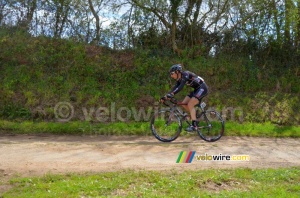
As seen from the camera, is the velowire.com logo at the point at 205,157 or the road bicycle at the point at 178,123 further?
the road bicycle at the point at 178,123

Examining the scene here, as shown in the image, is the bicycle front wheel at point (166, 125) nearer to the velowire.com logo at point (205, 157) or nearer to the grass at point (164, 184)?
the velowire.com logo at point (205, 157)

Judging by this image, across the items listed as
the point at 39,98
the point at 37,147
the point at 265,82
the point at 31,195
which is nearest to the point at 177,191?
the point at 31,195

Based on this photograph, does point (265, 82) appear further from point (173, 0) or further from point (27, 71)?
point (27, 71)

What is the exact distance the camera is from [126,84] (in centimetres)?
1354

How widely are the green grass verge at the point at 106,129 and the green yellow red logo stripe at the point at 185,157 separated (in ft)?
9.25

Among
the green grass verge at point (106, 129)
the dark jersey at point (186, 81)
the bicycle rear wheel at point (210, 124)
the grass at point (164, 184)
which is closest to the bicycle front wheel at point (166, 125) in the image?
the bicycle rear wheel at point (210, 124)

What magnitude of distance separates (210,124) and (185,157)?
224 centimetres

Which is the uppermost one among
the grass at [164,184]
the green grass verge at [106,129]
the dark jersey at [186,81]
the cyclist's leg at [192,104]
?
the dark jersey at [186,81]

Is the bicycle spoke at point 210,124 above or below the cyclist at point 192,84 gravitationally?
below

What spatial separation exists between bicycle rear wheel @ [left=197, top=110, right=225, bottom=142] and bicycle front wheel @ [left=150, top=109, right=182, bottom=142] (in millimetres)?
654

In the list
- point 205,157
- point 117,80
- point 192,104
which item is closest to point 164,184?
point 205,157

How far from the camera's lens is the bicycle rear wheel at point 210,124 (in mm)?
9352

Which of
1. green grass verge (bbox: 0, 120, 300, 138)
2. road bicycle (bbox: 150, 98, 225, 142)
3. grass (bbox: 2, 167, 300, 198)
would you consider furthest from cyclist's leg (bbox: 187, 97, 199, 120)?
grass (bbox: 2, 167, 300, 198)

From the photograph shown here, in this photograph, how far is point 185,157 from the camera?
746 centimetres
